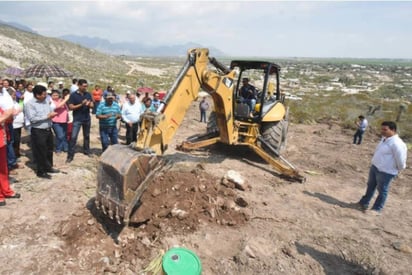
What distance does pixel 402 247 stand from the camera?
436cm

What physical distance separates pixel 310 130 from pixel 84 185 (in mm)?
10256

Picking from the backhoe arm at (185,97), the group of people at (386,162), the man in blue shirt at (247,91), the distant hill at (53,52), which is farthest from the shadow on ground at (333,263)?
the distant hill at (53,52)

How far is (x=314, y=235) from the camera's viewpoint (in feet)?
14.8

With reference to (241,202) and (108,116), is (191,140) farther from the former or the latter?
(241,202)

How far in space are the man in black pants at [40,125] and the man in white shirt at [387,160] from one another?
19.4ft

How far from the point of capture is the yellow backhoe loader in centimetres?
381

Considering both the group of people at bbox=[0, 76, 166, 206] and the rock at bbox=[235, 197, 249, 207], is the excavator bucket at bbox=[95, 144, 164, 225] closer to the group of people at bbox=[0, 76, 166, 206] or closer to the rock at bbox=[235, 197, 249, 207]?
the group of people at bbox=[0, 76, 166, 206]

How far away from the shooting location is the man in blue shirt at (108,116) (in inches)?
257

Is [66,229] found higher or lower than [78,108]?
lower

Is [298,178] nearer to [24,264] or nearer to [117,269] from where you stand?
[117,269]

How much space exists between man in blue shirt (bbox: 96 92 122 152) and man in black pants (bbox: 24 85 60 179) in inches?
48.3

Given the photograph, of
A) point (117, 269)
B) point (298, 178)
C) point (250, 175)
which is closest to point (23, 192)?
point (117, 269)

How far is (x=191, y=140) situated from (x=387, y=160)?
4.49 m

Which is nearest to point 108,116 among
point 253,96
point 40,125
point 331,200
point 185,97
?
point 40,125
